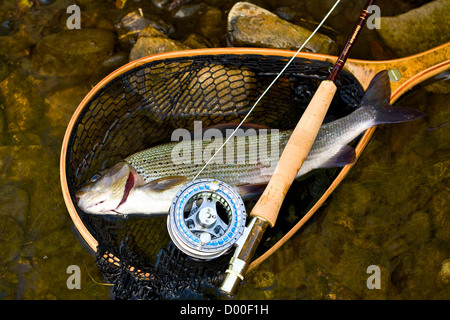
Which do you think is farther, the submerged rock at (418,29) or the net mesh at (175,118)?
the submerged rock at (418,29)

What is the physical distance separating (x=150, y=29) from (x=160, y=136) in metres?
1.03

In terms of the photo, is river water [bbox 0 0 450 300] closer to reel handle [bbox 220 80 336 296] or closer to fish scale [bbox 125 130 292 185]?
fish scale [bbox 125 130 292 185]

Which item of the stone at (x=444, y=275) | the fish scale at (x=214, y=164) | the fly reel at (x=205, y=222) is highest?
the fish scale at (x=214, y=164)

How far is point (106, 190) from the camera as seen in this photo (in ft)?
9.09

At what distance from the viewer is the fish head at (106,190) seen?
276 centimetres

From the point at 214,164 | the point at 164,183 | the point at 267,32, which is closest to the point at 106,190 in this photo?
the point at 164,183

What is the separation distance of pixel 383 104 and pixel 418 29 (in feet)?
3.91

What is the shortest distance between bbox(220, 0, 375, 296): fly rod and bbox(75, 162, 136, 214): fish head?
3.63 ft

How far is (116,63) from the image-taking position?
11.4 ft

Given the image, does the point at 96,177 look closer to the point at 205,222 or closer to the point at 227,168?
the point at 227,168

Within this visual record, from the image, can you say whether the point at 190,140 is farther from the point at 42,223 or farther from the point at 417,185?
the point at 417,185

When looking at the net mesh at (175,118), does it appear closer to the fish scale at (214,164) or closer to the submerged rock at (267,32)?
the fish scale at (214,164)

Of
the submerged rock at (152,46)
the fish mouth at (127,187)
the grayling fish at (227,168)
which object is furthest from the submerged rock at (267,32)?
the fish mouth at (127,187)

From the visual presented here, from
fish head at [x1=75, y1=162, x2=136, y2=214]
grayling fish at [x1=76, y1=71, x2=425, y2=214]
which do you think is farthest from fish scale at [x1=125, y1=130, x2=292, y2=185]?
fish head at [x1=75, y1=162, x2=136, y2=214]
